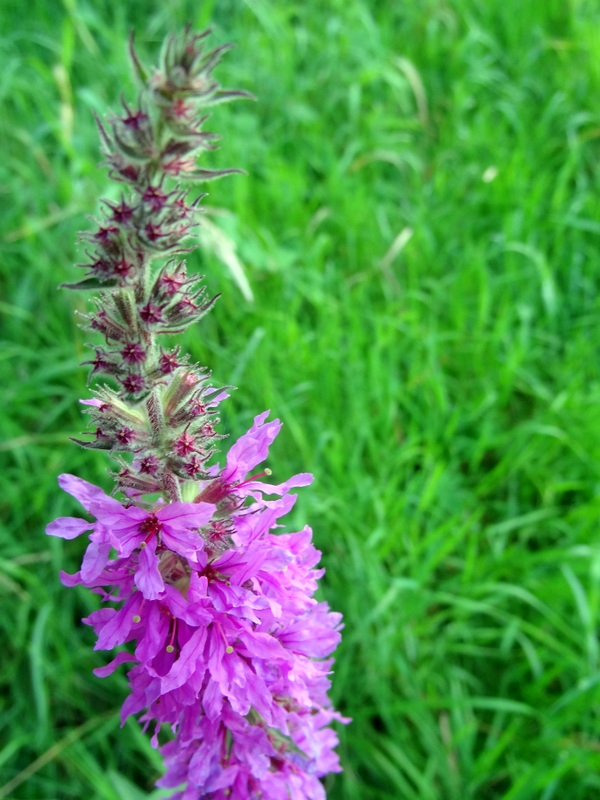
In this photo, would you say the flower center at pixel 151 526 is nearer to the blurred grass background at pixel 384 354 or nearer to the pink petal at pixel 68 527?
the pink petal at pixel 68 527

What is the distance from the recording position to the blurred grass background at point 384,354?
3285 mm

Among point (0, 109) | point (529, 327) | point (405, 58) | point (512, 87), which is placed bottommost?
point (529, 327)

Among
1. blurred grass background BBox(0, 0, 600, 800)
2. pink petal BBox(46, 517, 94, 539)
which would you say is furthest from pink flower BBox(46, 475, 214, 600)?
blurred grass background BBox(0, 0, 600, 800)

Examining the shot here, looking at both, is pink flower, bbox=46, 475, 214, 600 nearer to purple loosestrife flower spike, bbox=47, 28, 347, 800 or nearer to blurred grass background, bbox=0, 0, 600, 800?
purple loosestrife flower spike, bbox=47, 28, 347, 800

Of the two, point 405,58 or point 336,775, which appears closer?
point 336,775

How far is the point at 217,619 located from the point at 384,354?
2631 mm

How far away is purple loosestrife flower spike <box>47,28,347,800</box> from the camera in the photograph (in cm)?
152

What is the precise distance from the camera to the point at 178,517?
5.51 ft

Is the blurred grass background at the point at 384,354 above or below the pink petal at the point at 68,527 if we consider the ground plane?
below

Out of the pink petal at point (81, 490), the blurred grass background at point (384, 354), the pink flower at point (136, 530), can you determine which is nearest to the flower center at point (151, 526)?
the pink flower at point (136, 530)

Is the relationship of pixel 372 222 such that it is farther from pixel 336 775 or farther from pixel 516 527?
pixel 336 775

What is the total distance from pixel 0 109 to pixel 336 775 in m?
4.33

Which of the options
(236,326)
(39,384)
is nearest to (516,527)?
(236,326)

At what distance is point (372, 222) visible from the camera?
183 inches
